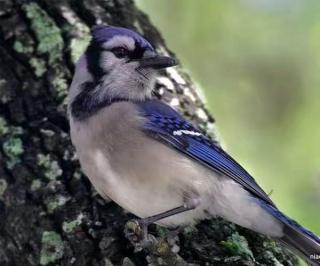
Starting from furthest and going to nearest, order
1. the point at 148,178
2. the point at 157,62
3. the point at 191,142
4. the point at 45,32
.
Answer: the point at 45,32 → the point at 157,62 → the point at 191,142 → the point at 148,178

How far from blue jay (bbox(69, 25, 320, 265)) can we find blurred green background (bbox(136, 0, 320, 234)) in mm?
2231

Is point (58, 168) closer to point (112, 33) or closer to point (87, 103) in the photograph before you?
point (87, 103)

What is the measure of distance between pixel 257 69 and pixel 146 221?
371 cm

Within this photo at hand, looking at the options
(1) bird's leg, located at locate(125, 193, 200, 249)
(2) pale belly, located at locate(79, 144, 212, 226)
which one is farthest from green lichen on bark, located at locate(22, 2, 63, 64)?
(1) bird's leg, located at locate(125, 193, 200, 249)

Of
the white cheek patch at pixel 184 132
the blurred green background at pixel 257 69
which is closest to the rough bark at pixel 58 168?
the white cheek patch at pixel 184 132

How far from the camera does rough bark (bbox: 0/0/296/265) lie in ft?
13.5

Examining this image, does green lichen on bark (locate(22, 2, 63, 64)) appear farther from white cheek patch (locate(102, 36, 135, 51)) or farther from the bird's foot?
the bird's foot

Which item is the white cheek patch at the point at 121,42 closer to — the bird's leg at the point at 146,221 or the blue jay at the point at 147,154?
the blue jay at the point at 147,154

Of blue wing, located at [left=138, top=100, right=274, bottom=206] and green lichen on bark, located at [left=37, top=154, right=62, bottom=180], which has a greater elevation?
blue wing, located at [left=138, top=100, right=274, bottom=206]

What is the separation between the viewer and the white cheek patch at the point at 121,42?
4.76 meters

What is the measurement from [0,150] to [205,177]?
1186mm

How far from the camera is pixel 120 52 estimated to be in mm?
4812

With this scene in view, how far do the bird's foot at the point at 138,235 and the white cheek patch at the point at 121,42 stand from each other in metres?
1.16

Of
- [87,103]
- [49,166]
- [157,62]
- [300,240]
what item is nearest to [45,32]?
[87,103]
